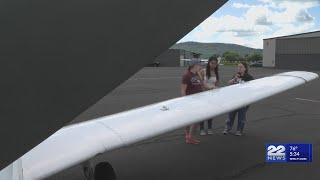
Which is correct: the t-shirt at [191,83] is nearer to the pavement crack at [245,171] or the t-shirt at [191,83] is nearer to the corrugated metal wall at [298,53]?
the pavement crack at [245,171]

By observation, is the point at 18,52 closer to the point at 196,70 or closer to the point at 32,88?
the point at 32,88

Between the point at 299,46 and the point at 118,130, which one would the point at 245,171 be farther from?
the point at 299,46

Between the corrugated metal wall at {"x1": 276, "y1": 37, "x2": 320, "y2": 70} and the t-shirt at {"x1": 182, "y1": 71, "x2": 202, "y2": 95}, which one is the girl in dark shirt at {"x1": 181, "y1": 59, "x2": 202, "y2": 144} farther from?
the corrugated metal wall at {"x1": 276, "y1": 37, "x2": 320, "y2": 70}

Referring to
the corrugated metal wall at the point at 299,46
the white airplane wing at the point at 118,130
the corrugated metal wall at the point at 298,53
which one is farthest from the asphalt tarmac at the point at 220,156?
the corrugated metal wall at the point at 299,46

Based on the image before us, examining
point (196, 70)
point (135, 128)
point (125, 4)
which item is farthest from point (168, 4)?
point (196, 70)

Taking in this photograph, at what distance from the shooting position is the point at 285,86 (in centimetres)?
748

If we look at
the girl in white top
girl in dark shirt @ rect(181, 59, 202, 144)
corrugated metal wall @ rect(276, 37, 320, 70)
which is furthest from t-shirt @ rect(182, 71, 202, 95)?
corrugated metal wall @ rect(276, 37, 320, 70)

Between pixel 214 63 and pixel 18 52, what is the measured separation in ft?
24.0

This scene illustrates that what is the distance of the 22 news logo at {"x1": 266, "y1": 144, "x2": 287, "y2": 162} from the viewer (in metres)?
6.34

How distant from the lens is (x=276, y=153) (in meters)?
6.73

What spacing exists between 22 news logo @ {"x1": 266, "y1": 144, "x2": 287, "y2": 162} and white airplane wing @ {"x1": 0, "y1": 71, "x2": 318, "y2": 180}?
1.04m

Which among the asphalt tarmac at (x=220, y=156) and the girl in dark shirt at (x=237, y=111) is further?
the girl in dark shirt at (x=237, y=111)

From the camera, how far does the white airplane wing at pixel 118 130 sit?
329 cm

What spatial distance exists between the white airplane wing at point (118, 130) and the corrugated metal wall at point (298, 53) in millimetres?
50473
